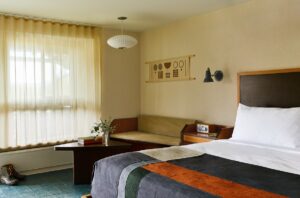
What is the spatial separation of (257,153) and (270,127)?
41cm

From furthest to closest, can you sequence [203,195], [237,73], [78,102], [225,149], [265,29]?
1. [78,102]
2. [237,73]
3. [265,29]
4. [225,149]
5. [203,195]

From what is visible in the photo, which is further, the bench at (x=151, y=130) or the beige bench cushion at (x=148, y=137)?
the bench at (x=151, y=130)

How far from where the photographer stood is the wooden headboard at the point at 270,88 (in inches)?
115

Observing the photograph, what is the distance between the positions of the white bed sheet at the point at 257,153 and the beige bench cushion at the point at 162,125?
1370 millimetres

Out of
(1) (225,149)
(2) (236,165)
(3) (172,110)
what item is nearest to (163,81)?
(3) (172,110)

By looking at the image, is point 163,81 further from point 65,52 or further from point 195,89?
point 65,52

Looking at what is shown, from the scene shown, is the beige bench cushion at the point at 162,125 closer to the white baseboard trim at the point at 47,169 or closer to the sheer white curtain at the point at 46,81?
the sheer white curtain at the point at 46,81

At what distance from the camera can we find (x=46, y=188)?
354 cm

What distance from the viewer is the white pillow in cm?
254

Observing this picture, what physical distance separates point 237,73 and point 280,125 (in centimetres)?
107

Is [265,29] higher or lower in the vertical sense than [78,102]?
higher

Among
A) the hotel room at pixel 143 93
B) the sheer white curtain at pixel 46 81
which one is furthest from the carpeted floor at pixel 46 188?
the sheer white curtain at pixel 46 81

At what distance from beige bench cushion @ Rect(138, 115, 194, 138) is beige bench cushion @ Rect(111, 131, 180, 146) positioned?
107mm

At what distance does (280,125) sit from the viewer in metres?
2.63
